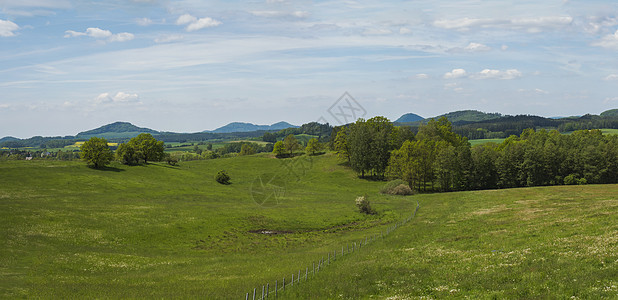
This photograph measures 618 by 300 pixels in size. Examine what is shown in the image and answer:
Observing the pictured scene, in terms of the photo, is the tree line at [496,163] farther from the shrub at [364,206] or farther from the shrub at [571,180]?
the shrub at [364,206]

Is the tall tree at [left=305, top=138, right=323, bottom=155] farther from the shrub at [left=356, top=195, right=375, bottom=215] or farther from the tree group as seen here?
the shrub at [left=356, top=195, right=375, bottom=215]

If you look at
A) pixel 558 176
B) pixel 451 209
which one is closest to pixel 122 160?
pixel 451 209

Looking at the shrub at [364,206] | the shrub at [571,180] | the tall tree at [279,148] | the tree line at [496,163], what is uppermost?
the tall tree at [279,148]

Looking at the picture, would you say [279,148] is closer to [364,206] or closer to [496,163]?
[496,163]

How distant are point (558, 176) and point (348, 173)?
2402 inches

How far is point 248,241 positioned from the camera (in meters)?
50.6

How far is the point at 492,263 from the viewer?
24562 millimetres

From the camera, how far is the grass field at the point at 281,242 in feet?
72.4

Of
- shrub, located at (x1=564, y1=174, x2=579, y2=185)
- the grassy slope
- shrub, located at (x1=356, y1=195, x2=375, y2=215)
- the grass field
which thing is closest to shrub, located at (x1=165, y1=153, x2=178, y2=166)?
the grassy slope

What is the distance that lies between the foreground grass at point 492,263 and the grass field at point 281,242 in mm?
115

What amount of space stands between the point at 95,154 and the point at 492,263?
10715 centimetres

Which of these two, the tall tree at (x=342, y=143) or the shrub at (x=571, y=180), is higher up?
the tall tree at (x=342, y=143)

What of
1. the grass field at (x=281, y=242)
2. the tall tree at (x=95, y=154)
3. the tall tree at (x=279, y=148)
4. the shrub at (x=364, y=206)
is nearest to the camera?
the grass field at (x=281, y=242)

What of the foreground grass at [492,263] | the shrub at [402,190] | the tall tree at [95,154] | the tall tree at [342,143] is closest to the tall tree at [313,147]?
the tall tree at [342,143]
